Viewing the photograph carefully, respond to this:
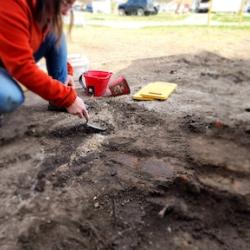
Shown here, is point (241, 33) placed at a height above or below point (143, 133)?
below

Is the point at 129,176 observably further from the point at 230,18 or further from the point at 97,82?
the point at 230,18

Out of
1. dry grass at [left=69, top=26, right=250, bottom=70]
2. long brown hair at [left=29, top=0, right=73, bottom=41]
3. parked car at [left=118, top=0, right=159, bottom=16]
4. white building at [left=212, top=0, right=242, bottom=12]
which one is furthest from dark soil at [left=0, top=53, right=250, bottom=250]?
parked car at [left=118, top=0, right=159, bottom=16]

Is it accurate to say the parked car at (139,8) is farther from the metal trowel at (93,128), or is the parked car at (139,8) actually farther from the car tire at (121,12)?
the metal trowel at (93,128)

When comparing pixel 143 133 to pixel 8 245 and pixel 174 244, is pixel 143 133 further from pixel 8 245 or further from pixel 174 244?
pixel 8 245

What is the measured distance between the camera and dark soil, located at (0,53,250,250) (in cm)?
160

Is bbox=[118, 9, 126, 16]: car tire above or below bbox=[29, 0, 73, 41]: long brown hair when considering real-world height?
below

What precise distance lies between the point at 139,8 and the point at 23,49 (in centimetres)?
1886

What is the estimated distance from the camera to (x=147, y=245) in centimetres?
155

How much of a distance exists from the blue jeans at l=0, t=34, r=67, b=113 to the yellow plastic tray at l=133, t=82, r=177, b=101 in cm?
63

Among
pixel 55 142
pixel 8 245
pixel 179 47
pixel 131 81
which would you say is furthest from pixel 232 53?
pixel 8 245

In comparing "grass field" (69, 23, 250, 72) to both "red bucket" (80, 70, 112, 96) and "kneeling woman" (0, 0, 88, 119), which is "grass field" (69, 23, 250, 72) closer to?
"red bucket" (80, 70, 112, 96)

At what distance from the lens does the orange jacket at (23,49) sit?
162cm

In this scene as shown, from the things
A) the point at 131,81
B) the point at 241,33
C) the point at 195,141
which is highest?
the point at 195,141

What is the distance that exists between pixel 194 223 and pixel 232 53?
3.75m
